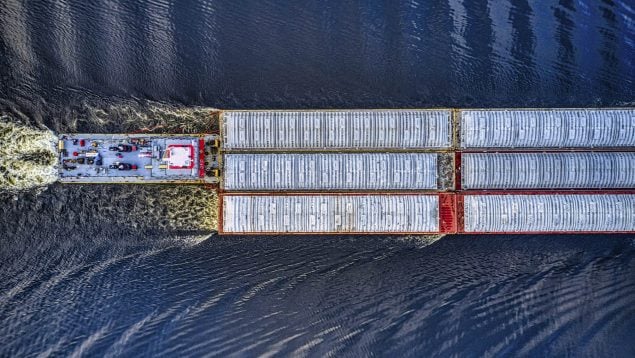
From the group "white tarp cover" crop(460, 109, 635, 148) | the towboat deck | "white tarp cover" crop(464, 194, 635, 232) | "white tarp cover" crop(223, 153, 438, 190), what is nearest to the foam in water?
the towboat deck

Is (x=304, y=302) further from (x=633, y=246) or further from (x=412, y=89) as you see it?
(x=633, y=246)

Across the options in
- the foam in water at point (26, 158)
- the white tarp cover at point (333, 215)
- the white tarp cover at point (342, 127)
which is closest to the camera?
the white tarp cover at point (333, 215)

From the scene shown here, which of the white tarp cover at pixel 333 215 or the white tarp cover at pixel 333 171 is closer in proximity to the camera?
the white tarp cover at pixel 333 215

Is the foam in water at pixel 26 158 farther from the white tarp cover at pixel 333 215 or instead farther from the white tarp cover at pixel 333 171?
the white tarp cover at pixel 333 215

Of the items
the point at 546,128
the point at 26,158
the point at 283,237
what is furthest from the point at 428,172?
the point at 26,158

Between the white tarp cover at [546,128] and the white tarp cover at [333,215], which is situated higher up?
the white tarp cover at [546,128]

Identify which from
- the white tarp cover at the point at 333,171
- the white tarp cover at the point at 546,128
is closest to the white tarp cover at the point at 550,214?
the white tarp cover at the point at 333,171

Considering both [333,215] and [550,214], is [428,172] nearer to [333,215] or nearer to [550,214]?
[333,215]
